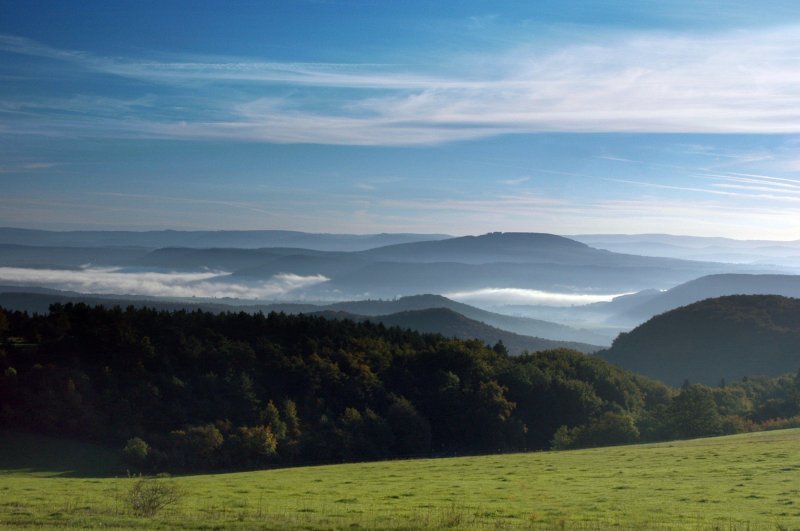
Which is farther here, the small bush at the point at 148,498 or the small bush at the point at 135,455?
the small bush at the point at 135,455

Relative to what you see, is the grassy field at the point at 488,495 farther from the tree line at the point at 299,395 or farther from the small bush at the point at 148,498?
the tree line at the point at 299,395

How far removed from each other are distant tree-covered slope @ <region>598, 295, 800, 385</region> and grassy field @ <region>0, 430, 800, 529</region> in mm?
111318

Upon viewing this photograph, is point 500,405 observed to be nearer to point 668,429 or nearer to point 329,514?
point 668,429

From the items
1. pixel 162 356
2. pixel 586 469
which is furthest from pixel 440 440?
pixel 586 469

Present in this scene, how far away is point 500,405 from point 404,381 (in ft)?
33.8

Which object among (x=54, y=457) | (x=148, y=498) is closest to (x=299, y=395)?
(x=54, y=457)

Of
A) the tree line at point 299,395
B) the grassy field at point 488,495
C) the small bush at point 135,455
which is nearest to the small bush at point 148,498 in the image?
the grassy field at point 488,495

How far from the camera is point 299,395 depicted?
72.7 metres

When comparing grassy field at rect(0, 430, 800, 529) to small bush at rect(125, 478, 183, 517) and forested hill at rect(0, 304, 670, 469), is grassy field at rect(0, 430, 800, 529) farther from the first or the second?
forested hill at rect(0, 304, 670, 469)

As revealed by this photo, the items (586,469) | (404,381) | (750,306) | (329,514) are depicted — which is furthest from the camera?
(750,306)

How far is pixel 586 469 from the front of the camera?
36.4m

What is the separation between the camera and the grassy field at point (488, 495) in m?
22.1

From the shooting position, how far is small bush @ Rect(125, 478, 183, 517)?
23.7 metres

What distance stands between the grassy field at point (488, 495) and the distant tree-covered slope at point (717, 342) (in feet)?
365
